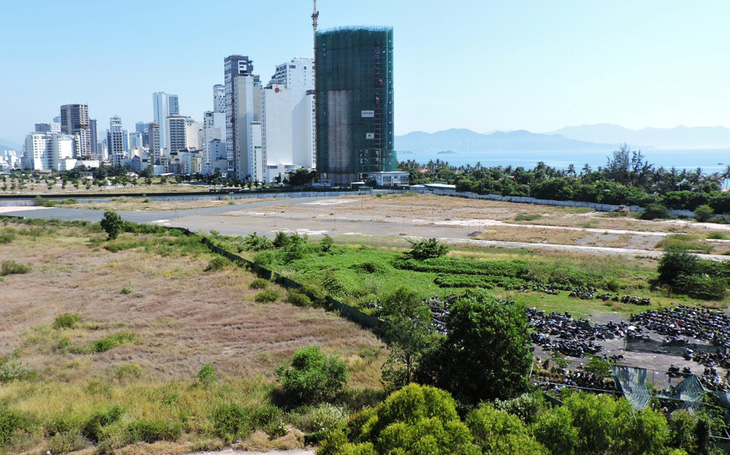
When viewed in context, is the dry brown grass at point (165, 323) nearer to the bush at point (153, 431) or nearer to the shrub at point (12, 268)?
the shrub at point (12, 268)

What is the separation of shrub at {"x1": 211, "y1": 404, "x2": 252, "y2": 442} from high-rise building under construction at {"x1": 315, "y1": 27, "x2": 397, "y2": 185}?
366 feet

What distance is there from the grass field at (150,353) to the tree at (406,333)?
105 centimetres

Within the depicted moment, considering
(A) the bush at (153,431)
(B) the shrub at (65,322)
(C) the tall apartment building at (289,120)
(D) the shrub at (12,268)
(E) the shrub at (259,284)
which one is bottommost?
(A) the bush at (153,431)

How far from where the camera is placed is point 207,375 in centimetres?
1822

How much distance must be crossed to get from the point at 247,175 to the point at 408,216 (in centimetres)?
9778

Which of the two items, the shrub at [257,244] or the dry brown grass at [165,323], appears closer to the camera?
the dry brown grass at [165,323]

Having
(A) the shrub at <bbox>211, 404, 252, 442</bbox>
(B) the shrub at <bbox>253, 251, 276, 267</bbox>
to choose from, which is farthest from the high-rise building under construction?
(A) the shrub at <bbox>211, 404, 252, 442</bbox>

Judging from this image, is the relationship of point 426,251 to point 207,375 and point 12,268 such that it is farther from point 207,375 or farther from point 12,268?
point 12,268

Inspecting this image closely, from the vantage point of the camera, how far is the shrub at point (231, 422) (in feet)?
47.4

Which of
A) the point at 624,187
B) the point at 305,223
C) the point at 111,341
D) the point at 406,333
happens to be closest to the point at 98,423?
the point at 111,341

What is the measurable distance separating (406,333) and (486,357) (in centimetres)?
273

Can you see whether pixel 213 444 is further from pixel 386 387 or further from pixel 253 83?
pixel 253 83

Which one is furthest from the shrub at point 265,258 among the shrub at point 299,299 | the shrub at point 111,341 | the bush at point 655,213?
the bush at point 655,213

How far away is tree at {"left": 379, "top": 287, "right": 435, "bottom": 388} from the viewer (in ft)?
55.9
